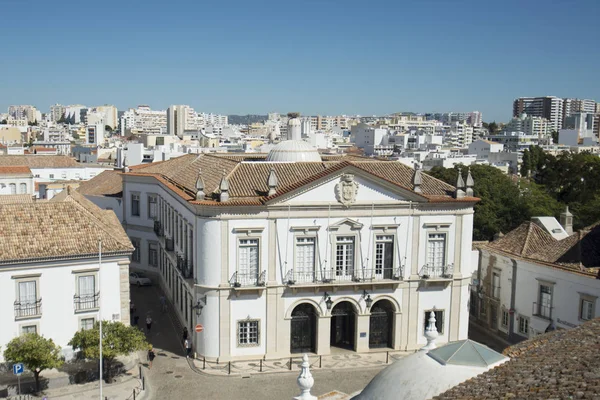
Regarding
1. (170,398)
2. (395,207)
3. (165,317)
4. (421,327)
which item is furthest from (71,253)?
(421,327)

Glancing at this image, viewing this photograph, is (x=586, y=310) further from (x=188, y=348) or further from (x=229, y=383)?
(x=188, y=348)

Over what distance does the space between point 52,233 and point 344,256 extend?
522 inches

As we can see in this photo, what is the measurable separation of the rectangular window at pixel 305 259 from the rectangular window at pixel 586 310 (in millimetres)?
12645

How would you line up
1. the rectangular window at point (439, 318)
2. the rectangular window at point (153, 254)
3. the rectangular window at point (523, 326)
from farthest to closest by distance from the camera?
the rectangular window at point (153, 254)
the rectangular window at point (523, 326)
the rectangular window at point (439, 318)

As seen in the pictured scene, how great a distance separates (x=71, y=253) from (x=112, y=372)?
18.0ft

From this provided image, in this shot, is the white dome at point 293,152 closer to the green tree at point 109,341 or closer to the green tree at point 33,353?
the green tree at point 109,341

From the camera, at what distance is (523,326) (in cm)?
3559

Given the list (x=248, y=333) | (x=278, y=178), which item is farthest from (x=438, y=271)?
(x=248, y=333)

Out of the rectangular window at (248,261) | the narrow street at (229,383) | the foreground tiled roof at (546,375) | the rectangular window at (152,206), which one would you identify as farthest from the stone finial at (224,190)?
the rectangular window at (152,206)

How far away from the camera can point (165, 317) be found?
39812mm

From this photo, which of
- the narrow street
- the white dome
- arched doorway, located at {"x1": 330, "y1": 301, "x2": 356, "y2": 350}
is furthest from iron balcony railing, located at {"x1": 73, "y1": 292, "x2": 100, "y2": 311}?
the white dome

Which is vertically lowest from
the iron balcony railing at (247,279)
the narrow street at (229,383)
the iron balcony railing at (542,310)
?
the narrow street at (229,383)

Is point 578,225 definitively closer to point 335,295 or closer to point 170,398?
point 335,295

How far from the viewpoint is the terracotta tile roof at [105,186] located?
55688mm
